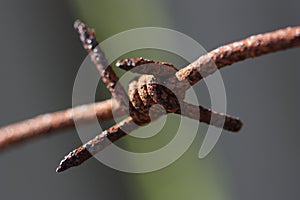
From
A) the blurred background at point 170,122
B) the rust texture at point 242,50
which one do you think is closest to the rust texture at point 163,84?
the rust texture at point 242,50

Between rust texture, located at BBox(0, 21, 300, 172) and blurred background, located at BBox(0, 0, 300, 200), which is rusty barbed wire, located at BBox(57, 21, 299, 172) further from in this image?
blurred background, located at BBox(0, 0, 300, 200)

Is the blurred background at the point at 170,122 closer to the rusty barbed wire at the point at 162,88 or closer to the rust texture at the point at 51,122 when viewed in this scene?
the rust texture at the point at 51,122

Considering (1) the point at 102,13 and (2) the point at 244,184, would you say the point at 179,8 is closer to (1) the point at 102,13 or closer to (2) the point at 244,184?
(1) the point at 102,13

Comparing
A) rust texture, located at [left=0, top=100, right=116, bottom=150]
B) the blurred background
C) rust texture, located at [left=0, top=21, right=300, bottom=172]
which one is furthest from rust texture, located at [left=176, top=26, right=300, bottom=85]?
the blurred background

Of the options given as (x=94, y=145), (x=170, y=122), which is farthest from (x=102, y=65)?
(x=170, y=122)

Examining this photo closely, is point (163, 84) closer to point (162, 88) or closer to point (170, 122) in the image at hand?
point (162, 88)

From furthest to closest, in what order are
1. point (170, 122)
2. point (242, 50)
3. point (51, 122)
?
point (170, 122)
point (51, 122)
point (242, 50)
